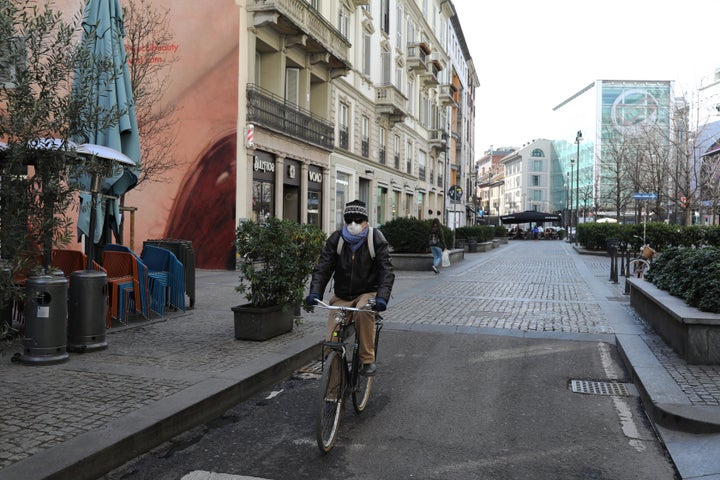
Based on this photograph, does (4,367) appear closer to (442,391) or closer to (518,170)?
(442,391)

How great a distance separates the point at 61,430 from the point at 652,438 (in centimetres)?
425

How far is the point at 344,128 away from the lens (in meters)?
27.9

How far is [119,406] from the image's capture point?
15.4ft

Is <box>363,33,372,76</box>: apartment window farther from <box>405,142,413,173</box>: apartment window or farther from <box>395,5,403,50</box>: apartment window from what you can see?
<box>405,142,413,173</box>: apartment window

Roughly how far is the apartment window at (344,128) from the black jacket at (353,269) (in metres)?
22.6

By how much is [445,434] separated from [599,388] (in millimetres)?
2181

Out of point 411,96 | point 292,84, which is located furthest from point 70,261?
point 411,96

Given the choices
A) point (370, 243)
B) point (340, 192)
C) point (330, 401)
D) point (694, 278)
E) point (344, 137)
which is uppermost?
point (344, 137)

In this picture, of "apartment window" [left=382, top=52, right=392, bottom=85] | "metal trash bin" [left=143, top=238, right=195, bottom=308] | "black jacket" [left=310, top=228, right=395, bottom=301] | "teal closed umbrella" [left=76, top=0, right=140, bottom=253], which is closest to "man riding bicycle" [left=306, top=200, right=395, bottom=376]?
"black jacket" [left=310, top=228, right=395, bottom=301]

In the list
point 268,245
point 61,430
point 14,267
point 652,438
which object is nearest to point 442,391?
point 652,438

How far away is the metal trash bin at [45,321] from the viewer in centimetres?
584

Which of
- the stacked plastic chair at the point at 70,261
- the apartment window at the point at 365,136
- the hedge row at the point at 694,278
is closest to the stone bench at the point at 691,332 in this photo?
the hedge row at the point at 694,278

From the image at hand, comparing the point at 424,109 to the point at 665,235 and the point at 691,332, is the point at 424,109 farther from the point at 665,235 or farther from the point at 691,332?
the point at 691,332

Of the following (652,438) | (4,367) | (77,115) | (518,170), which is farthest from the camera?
(518,170)
